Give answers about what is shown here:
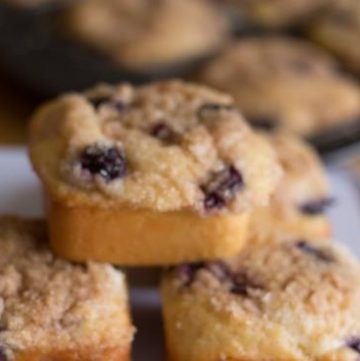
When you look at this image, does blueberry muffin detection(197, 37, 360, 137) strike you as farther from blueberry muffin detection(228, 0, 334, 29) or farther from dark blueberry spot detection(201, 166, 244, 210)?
dark blueberry spot detection(201, 166, 244, 210)

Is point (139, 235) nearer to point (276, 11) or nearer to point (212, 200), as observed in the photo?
point (212, 200)

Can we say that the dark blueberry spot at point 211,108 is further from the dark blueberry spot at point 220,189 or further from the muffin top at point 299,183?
the muffin top at point 299,183

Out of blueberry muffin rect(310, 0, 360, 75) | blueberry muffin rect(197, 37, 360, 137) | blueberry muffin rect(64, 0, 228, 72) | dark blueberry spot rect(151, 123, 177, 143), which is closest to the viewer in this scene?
dark blueberry spot rect(151, 123, 177, 143)

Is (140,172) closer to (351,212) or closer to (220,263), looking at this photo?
(220,263)

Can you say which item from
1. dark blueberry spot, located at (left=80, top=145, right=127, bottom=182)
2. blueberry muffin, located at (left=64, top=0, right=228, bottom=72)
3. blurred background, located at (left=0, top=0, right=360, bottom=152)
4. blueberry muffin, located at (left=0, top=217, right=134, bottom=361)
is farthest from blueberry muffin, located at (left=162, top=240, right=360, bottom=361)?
blueberry muffin, located at (left=64, top=0, right=228, bottom=72)

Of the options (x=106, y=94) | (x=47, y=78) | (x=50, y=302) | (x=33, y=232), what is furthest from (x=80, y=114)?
(x=47, y=78)
